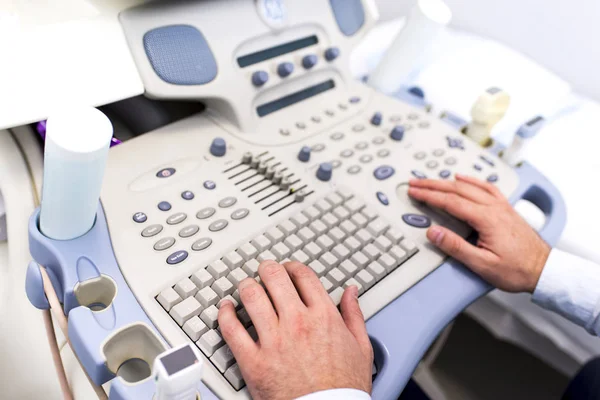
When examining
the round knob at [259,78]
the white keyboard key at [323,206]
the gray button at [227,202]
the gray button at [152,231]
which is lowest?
the gray button at [152,231]

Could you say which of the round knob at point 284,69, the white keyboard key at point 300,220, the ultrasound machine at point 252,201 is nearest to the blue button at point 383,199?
the ultrasound machine at point 252,201

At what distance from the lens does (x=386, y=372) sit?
1.50ft

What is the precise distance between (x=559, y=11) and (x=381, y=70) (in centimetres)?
54

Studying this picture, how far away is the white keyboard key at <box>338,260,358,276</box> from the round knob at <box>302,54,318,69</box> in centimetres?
32

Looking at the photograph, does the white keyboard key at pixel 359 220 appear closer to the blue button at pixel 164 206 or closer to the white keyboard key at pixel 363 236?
the white keyboard key at pixel 363 236

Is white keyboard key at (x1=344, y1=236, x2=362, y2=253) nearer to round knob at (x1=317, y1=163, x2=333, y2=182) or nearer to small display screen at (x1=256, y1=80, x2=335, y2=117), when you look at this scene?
round knob at (x1=317, y1=163, x2=333, y2=182)

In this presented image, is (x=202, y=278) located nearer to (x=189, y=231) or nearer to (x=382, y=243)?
(x=189, y=231)

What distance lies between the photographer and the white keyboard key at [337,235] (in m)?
0.54

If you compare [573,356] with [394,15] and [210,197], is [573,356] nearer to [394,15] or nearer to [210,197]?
[210,197]

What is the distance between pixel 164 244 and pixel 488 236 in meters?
0.37

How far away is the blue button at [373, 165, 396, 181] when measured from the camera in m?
0.63

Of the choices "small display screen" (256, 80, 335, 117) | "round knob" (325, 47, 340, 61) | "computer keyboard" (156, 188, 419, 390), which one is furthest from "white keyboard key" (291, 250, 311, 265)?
"round knob" (325, 47, 340, 61)

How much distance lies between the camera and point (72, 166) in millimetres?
387

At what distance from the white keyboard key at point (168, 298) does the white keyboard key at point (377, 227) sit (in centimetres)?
23
